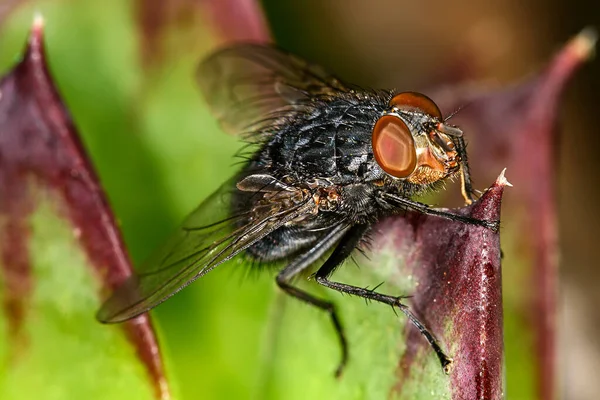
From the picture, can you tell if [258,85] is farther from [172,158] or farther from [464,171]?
[464,171]

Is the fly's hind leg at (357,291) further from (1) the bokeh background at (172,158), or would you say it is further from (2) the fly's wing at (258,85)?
(2) the fly's wing at (258,85)

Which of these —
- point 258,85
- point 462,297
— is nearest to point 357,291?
point 462,297

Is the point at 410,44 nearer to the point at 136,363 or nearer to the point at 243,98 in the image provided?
the point at 243,98

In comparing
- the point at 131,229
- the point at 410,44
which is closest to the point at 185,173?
the point at 131,229

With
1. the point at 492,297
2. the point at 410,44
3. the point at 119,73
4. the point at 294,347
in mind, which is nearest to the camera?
the point at 492,297

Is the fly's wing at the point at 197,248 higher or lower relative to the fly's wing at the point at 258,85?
lower

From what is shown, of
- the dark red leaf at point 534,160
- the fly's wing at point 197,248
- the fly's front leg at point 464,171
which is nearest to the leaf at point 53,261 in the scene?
the fly's wing at point 197,248
